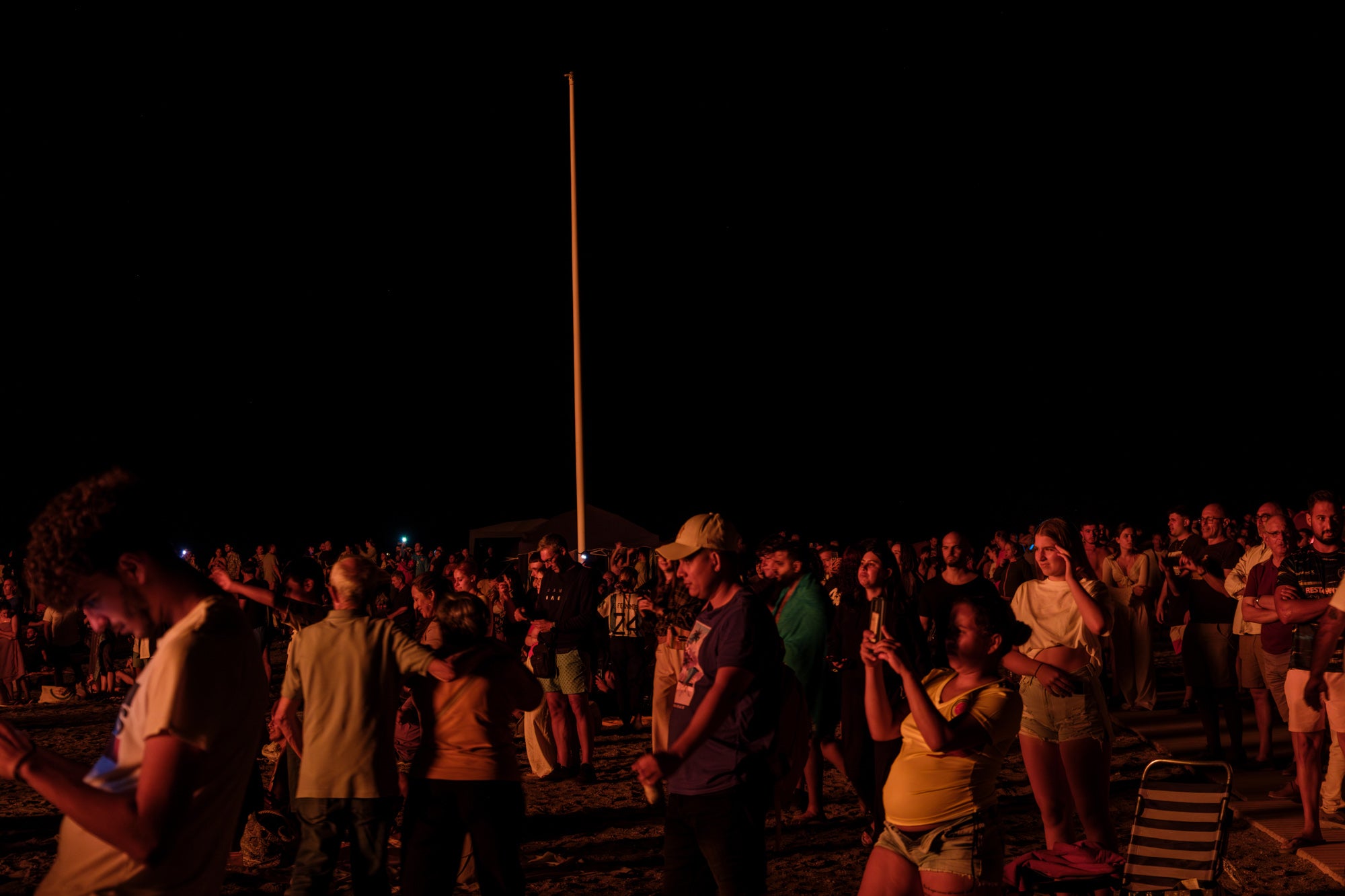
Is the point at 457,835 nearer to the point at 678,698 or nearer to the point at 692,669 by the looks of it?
the point at 678,698

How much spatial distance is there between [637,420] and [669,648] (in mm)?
46053

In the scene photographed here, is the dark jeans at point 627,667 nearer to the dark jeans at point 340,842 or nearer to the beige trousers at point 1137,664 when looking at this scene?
the beige trousers at point 1137,664

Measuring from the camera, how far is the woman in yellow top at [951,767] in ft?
12.2

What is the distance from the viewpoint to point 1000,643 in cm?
398

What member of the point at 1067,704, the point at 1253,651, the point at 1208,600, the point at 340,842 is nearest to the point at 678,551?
the point at 340,842

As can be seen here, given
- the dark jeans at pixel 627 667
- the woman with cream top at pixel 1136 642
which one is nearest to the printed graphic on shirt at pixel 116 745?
the dark jeans at pixel 627 667

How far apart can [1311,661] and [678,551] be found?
400cm

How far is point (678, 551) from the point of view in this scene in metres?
4.24

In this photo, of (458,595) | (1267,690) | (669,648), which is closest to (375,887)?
(458,595)

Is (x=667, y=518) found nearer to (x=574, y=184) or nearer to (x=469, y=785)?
(x=574, y=184)

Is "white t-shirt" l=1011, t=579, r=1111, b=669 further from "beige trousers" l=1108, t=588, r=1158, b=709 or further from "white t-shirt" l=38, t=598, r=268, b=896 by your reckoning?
"beige trousers" l=1108, t=588, r=1158, b=709

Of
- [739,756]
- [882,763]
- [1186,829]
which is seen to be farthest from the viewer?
[882,763]

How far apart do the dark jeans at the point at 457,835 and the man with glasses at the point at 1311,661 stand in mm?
4311

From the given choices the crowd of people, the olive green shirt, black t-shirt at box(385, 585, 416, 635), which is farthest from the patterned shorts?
the olive green shirt
